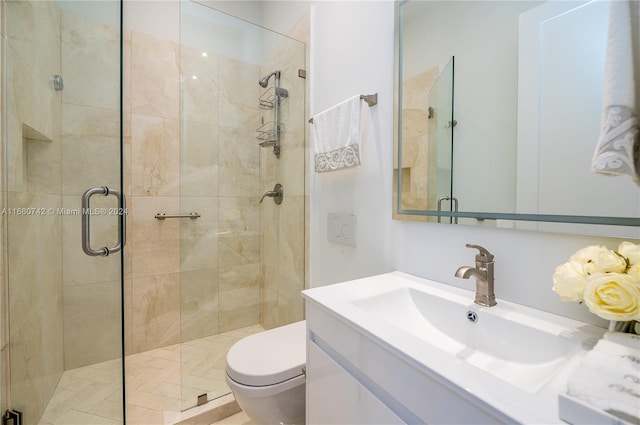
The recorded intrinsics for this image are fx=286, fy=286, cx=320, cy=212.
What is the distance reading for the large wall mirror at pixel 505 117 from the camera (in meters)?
0.66

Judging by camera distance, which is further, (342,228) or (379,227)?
(342,228)

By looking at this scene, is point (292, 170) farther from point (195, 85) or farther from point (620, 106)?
point (620, 106)

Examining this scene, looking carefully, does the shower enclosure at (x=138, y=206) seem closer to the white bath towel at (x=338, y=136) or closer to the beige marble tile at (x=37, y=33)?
the beige marble tile at (x=37, y=33)

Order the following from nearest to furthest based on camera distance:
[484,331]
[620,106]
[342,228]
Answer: [620,106] → [484,331] → [342,228]

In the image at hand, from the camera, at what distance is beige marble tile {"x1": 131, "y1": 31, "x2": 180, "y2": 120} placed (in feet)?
6.56

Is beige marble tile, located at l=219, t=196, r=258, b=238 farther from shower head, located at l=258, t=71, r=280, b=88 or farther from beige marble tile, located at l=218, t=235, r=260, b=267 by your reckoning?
shower head, located at l=258, t=71, r=280, b=88

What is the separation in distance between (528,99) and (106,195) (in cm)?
157

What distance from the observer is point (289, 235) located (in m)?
1.89

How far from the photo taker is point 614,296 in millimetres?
498

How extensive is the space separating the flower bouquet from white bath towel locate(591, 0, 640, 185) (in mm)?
145

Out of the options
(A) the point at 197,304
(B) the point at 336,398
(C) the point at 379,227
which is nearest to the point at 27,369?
(A) the point at 197,304

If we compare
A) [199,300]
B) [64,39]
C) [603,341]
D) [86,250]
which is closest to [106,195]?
[86,250]

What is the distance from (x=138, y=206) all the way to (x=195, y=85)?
0.94 meters

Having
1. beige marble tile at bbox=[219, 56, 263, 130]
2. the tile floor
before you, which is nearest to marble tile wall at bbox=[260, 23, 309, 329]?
beige marble tile at bbox=[219, 56, 263, 130]
